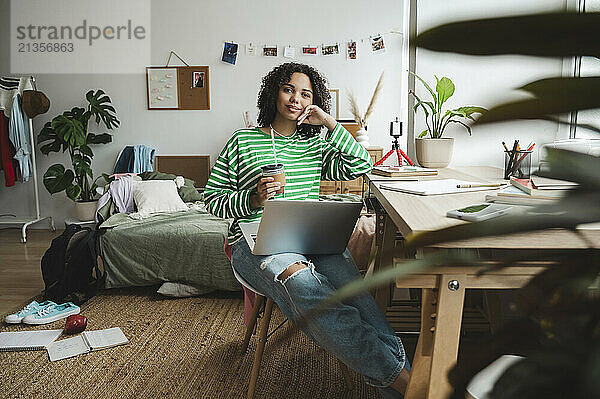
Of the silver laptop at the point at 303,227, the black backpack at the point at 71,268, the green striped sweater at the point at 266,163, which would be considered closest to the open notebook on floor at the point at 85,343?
the black backpack at the point at 71,268

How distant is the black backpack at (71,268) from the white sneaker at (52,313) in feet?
0.39

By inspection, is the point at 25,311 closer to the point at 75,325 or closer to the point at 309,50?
the point at 75,325

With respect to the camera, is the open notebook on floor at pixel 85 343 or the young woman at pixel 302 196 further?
the open notebook on floor at pixel 85 343

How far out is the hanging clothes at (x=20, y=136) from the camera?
5438mm

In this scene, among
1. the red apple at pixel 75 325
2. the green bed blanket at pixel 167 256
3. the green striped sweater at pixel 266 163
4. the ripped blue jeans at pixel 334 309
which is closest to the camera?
the ripped blue jeans at pixel 334 309

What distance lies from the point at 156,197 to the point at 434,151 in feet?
7.81

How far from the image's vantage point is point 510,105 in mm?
282

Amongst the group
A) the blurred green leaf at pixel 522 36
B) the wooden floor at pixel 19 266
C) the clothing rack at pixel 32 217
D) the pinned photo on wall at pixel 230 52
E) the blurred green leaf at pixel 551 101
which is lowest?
the wooden floor at pixel 19 266

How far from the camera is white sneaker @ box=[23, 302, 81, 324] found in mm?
3094

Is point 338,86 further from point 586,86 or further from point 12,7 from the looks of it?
point 586,86

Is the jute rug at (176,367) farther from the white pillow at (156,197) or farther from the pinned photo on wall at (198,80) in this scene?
the pinned photo on wall at (198,80)

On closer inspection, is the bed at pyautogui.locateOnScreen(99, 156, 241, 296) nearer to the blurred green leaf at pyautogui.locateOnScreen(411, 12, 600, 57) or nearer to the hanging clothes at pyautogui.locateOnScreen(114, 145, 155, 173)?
the hanging clothes at pyautogui.locateOnScreen(114, 145, 155, 173)

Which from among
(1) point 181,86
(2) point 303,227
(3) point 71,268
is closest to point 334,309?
(2) point 303,227

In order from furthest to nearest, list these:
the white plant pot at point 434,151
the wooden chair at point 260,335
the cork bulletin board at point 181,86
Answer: the cork bulletin board at point 181,86, the white plant pot at point 434,151, the wooden chair at point 260,335
